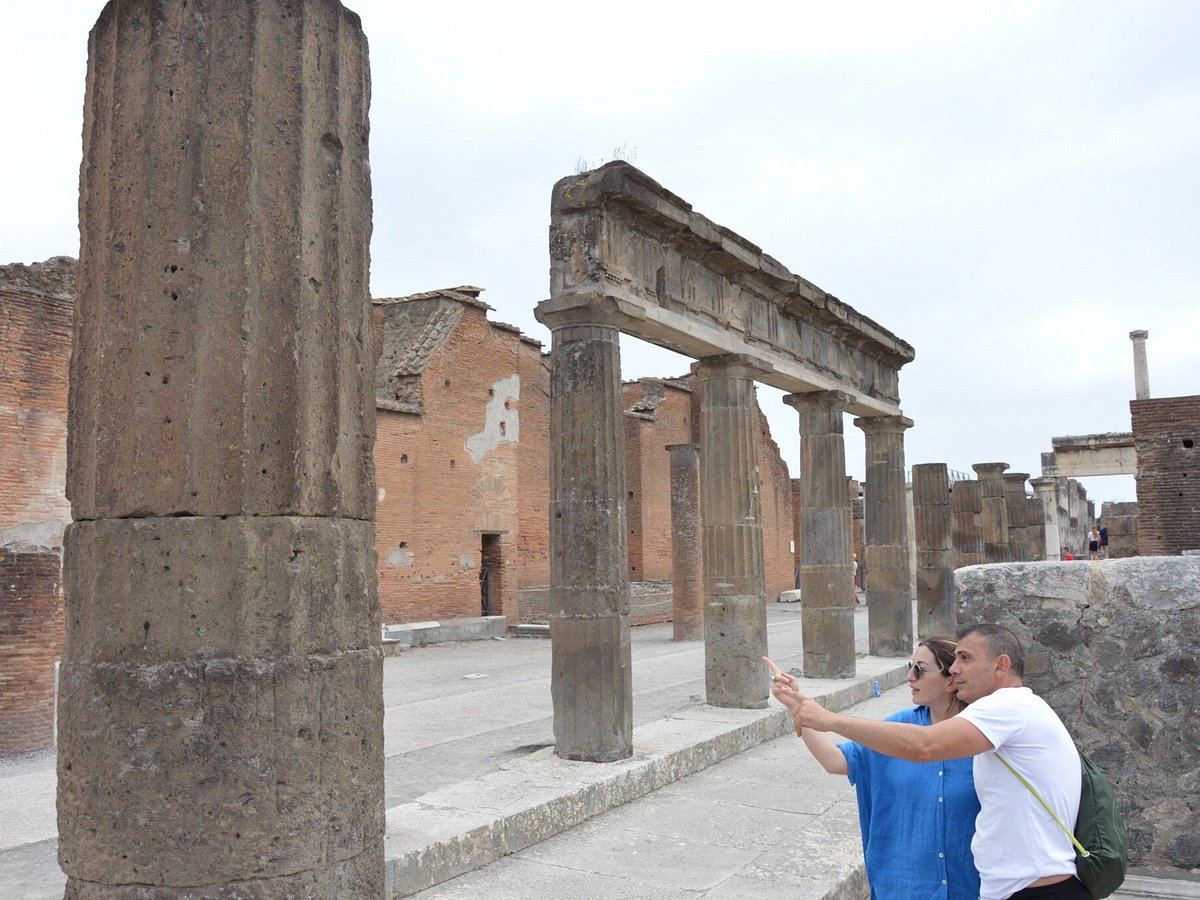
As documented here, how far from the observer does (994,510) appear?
2302cm

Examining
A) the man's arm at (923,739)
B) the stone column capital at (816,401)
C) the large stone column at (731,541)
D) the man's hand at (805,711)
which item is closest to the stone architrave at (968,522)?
the stone column capital at (816,401)

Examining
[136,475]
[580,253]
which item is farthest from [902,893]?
[580,253]

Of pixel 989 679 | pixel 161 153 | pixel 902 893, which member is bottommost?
pixel 902 893

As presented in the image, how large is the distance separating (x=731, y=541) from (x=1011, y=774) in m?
7.11

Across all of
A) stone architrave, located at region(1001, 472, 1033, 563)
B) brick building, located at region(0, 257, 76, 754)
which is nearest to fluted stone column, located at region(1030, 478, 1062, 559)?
stone architrave, located at region(1001, 472, 1033, 563)

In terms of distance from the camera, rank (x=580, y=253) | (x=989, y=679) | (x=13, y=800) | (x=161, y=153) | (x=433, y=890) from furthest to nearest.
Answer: (x=580, y=253) < (x=13, y=800) < (x=433, y=890) < (x=989, y=679) < (x=161, y=153)

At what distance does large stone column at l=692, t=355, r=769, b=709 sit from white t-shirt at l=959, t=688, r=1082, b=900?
6.77 m

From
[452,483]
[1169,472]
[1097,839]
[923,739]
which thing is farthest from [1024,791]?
[452,483]

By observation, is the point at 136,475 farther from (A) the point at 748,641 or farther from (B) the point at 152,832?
(A) the point at 748,641

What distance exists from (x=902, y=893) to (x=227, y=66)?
2.87 metres

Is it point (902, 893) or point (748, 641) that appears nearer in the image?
point (902, 893)

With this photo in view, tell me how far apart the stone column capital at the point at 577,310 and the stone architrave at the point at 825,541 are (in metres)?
5.24

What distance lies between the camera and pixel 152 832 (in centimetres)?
230

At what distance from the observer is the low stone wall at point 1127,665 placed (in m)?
4.45
